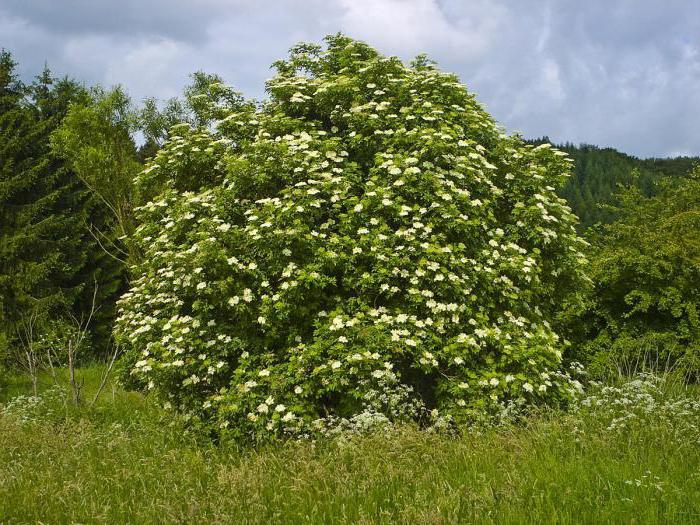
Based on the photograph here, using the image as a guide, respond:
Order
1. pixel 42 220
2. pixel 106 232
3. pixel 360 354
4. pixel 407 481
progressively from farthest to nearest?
pixel 106 232 → pixel 42 220 → pixel 360 354 → pixel 407 481

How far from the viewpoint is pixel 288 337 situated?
28.4 feet

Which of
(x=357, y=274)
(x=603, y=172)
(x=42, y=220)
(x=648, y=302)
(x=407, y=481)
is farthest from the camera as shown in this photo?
(x=603, y=172)

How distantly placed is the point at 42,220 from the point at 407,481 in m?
22.3

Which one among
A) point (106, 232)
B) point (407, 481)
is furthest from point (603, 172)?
point (407, 481)

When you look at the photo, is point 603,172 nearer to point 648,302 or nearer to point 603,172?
point 603,172

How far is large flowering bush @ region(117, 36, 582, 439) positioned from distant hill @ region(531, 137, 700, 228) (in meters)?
86.8

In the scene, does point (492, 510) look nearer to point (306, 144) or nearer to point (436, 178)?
point (436, 178)

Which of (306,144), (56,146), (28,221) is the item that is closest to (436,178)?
(306,144)

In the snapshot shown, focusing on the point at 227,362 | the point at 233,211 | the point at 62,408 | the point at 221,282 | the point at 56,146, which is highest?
the point at 56,146

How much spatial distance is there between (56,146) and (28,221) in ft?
13.2

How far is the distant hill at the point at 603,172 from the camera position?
103812 millimetres

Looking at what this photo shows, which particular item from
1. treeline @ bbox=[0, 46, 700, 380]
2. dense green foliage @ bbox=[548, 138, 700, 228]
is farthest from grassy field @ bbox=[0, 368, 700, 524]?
dense green foliage @ bbox=[548, 138, 700, 228]

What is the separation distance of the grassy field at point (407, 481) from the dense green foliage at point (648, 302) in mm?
8036

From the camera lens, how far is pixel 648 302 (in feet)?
46.7
